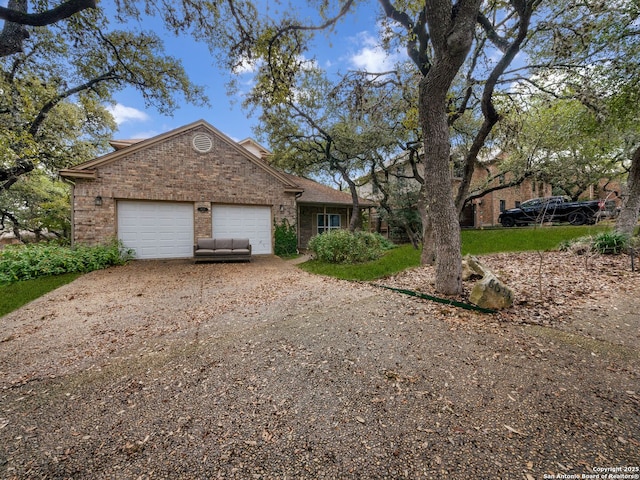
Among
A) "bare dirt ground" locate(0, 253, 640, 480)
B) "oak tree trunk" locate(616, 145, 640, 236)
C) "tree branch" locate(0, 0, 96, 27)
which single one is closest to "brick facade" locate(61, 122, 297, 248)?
"bare dirt ground" locate(0, 253, 640, 480)

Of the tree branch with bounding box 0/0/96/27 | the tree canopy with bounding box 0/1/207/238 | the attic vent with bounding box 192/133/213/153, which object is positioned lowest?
the tree branch with bounding box 0/0/96/27

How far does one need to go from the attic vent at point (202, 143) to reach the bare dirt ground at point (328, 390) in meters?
7.79

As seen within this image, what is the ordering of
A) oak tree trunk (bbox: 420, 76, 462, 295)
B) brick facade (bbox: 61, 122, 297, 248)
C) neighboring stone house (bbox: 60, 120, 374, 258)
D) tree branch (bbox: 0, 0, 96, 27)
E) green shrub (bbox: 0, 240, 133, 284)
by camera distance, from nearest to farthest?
1. tree branch (bbox: 0, 0, 96, 27)
2. oak tree trunk (bbox: 420, 76, 462, 295)
3. green shrub (bbox: 0, 240, 133, 284)
4. brick facade (bbox: 61, 122, 297, 248)
5. neighboring stone house (bbox: 60, 120, 374, 258)

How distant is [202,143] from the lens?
10523 mm

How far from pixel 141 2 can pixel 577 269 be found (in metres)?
10.5

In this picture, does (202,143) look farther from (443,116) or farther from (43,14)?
(443,116)

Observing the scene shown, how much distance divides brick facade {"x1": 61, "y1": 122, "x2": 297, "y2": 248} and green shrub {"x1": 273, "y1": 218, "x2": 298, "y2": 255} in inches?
13.0

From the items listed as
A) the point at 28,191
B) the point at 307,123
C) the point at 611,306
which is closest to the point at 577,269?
the point at 611,306

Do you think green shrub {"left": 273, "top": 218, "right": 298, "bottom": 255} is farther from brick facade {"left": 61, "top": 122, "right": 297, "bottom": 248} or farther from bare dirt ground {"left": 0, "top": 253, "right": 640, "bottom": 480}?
bare dirt ground {"left": 0, "top": 253, "right": 640, "bottom": 480}

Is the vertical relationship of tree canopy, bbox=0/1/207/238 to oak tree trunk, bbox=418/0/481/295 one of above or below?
above

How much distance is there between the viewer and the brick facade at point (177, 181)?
8.90 m

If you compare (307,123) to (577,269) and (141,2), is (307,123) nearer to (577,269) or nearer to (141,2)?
(141,2)

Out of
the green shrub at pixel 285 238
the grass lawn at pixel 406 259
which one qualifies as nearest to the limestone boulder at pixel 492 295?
the grass lawn at pixel 406 259

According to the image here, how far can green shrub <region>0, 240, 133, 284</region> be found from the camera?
6724mm
